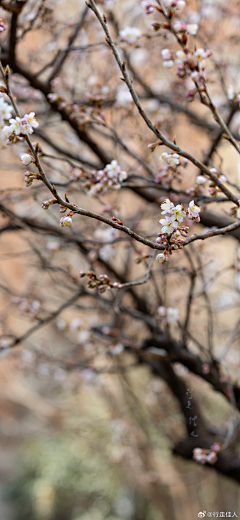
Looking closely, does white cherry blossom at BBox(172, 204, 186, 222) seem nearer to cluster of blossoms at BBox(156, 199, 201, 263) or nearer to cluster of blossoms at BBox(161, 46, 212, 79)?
cluster of blossoms at BBox(156, 199, 201, 263)

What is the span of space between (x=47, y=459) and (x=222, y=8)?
18.1 feet

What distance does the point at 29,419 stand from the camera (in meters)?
5.39

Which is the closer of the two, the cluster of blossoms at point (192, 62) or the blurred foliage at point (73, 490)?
the cluster of blossoms at point (192, 62)

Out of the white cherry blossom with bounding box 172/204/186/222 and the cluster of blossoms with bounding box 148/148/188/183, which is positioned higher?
the cluster of blossoms with bounding box 148/148/188/183

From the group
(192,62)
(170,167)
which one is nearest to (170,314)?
(170,167)

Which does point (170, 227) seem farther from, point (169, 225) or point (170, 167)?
point (170, 167)

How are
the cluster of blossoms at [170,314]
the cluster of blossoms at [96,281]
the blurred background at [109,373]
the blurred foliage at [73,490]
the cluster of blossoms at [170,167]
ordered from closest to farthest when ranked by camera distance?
the cluster of blossoms at [96,281] < the cluster of blossoms at [170,167] < the cluster of blossoms at [170,314] < the blurred background at [109,373] < the blurred foliage at [73,490]

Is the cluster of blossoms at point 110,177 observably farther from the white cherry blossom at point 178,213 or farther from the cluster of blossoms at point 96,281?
the white cherry blossom at point 178,213

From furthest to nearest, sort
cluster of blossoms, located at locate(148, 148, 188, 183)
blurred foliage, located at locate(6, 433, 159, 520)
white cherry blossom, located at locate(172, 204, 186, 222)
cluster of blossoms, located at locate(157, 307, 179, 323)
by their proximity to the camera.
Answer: blurred foliage, located at locate(6, 433, 159, 520), cluster of blossoms, located at locate(157, 307, 179, 323), cluster of blossoms, located at locate(148, 148, 188, 183), white cherry blossom, located at locate(172, 204, 186, 222)

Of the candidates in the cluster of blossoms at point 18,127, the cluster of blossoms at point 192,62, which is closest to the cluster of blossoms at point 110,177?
the cluster of blossoms at point 192,62

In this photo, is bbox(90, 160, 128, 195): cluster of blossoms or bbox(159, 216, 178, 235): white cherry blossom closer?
bbox(159, 216, 178, 235): white cherry blossom

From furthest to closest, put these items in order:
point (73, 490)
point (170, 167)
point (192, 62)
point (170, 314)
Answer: point (73, 490), point (170, 314), point (170, 167), point (192, 62)

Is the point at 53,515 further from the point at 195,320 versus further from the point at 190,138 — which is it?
the point at 190,138

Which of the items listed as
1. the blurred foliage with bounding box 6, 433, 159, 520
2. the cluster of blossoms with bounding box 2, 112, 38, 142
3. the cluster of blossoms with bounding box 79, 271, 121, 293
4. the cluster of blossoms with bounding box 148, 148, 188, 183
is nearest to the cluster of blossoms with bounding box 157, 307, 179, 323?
the cluster of blossoms with bounding box 148, 148, 188, 183
